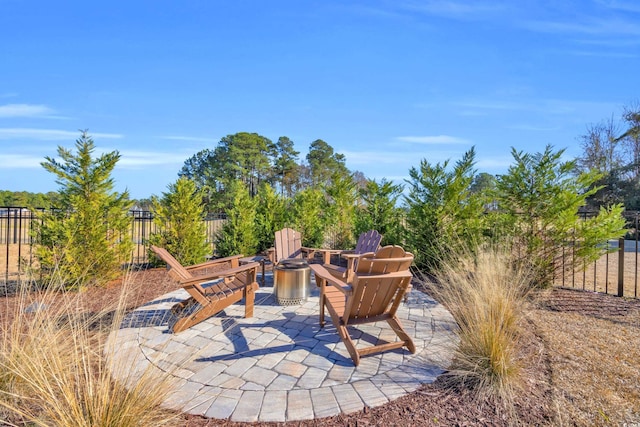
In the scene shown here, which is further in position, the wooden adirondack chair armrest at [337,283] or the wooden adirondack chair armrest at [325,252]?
the wooden adirondack chair armrest at [325,252]

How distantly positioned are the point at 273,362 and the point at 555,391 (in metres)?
2.14

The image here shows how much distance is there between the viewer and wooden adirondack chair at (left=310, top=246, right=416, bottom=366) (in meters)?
2.73

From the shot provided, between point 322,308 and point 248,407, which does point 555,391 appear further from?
point 248,407

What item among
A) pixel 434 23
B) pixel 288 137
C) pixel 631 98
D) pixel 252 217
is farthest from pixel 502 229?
pixel 288 137

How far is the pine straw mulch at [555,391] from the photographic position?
198 centimetres

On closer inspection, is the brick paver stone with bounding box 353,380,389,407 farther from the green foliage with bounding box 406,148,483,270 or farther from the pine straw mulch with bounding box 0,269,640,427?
the green foliage with bounding box 406,148,483,270

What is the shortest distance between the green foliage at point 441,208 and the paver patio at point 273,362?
8.01 feet

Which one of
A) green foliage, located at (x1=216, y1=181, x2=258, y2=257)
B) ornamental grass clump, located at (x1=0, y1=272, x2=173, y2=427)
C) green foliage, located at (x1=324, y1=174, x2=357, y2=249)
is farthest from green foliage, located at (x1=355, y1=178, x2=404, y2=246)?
ornamental grass clump, located at (x1=0, y1=272, x2=173, y2=427)

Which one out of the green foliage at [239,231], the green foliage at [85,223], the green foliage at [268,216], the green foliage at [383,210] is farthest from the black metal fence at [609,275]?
the green foliage at [85,223]

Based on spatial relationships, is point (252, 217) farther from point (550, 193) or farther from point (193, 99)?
point (550, 193)

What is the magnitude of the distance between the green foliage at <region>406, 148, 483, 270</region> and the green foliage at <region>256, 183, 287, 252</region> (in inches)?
137

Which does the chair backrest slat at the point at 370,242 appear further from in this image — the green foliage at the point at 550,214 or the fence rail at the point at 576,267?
the fence rail at the point at 576,267

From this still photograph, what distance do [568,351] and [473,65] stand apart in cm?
560

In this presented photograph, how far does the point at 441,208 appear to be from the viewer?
252 inches
